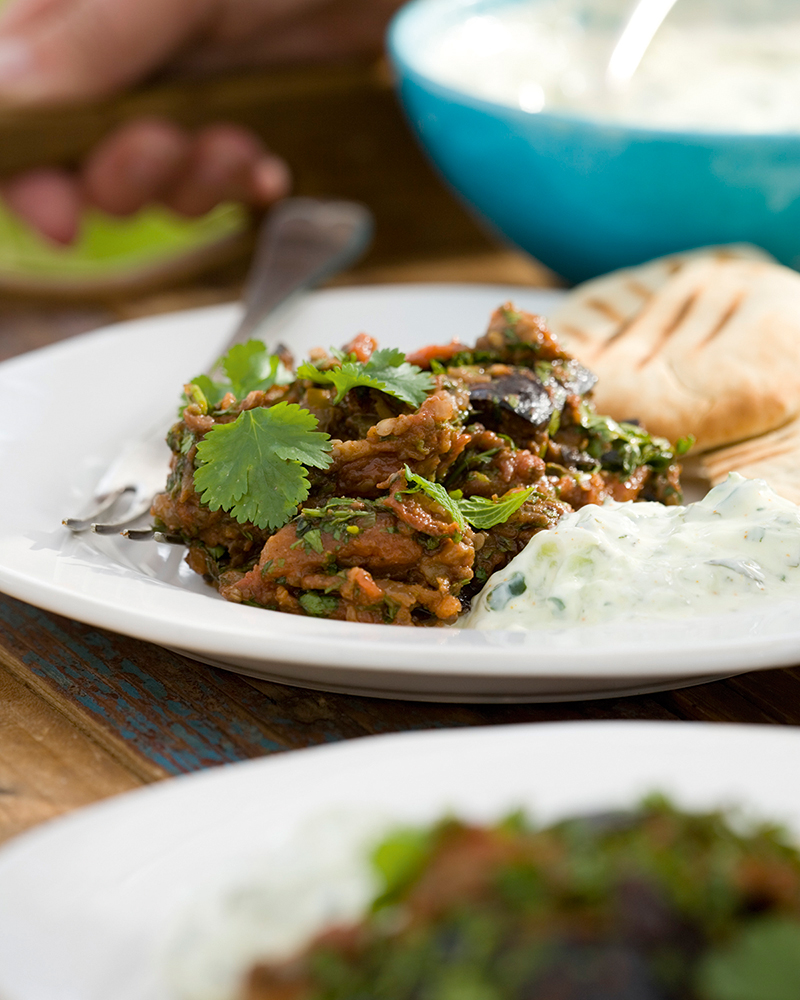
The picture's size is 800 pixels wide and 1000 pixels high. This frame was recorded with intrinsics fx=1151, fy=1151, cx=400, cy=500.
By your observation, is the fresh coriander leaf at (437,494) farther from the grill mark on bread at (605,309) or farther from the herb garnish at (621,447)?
the grill mark on bread at (605,309)

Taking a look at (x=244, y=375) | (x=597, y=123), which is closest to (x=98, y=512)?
(x=244, y=375)

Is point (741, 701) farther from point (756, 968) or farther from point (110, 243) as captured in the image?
point (110, 243)

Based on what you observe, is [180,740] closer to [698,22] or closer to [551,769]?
[551,769]

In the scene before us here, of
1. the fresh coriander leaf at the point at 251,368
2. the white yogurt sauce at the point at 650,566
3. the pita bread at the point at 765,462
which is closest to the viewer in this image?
the white yogurt sauce at the point at 650,566

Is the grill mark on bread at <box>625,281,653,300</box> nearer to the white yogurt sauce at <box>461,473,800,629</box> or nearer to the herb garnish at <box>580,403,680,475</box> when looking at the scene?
the herb garnish at <box>580,403,680,475</box>

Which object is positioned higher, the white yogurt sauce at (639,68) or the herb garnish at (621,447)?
the white yogurt sauce at (639,68)

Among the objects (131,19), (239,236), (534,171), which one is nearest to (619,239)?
(534,171)

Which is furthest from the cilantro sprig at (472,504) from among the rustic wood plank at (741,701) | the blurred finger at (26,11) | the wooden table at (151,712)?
the blurred finger at (26,11)

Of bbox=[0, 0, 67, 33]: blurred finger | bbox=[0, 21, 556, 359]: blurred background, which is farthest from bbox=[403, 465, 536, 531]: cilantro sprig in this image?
bbox=[0, 0, 67, 33]: blurred finger
